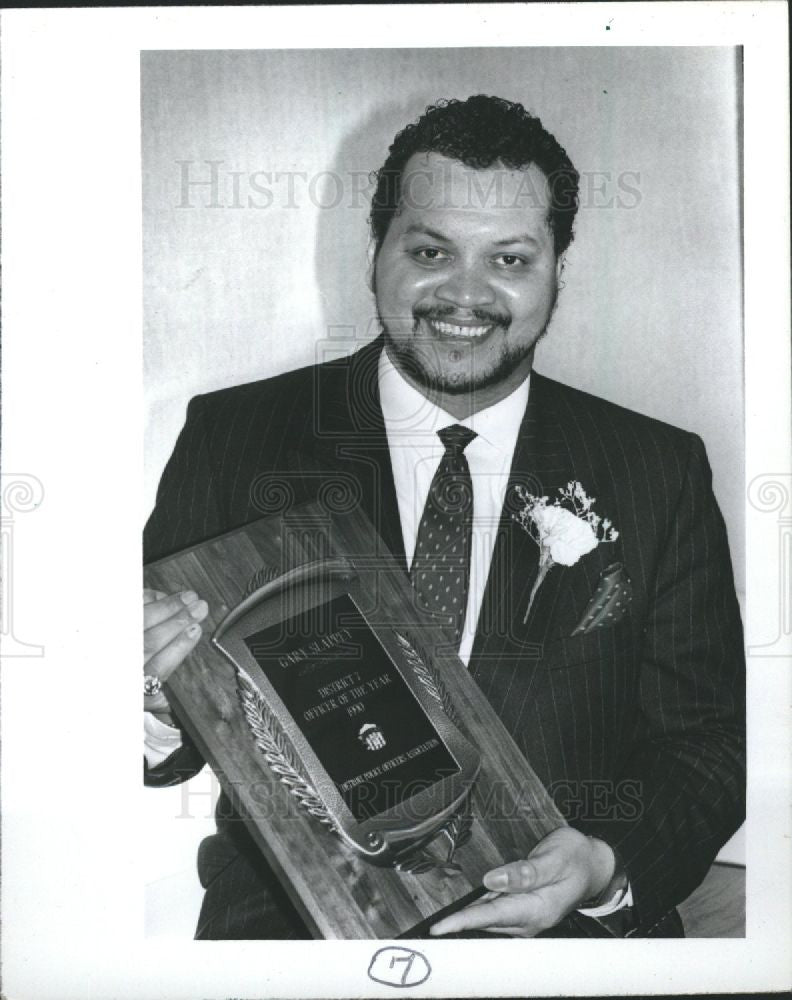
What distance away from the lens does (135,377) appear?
1.68 metres

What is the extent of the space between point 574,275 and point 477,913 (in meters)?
1.08

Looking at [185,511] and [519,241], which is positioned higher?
[519,241]

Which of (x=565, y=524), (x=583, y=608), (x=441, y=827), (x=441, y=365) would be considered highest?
(x=441, y=365)

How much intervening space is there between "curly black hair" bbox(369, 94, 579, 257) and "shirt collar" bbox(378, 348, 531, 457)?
0.75 ft

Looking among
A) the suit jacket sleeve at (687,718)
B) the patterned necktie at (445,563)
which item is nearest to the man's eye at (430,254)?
the patterned necktie at (445,563)

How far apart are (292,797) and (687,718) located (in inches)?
26.9

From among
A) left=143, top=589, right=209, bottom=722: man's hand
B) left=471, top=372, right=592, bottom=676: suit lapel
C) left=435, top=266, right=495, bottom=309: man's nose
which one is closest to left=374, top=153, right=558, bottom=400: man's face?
left=435, top=266, right=495, bottom=309: man's nose

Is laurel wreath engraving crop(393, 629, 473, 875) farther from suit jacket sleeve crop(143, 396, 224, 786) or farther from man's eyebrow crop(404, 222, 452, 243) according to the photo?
man's eyebrow crop(404, 222, 452, 243)

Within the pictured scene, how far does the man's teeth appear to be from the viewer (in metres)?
1.65

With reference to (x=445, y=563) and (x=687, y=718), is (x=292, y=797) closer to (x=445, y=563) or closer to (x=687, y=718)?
(x=445, y=563)

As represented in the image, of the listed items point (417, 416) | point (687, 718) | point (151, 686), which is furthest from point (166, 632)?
point (687, 718)

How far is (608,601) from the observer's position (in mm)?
Answer: 1666

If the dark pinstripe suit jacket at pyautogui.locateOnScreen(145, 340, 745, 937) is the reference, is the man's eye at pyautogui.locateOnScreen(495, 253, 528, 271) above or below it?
above

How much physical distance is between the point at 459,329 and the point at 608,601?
52 cm
